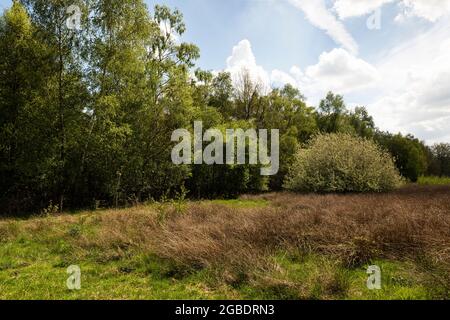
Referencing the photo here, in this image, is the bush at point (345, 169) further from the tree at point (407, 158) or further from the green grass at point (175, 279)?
the tree at point (407, 158)

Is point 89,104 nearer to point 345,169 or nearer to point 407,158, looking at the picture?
point 345,169

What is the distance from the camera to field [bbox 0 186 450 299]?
6035 mm

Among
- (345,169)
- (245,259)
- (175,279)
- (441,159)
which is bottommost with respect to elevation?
(175,279)

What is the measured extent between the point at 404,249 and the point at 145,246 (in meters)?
5.96

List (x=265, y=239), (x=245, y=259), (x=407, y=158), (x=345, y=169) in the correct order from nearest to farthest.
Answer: (x=245, y=259) → (x=265, y=239) → (x=345, y=169) → (x=407, y=158)

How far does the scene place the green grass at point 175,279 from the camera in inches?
228

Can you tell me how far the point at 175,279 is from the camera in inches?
279

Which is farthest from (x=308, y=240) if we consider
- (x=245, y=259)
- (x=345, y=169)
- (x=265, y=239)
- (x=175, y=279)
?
(x=345, y=169)

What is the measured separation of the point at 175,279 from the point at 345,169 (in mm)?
19635

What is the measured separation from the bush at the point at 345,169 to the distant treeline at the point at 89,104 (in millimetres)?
9228

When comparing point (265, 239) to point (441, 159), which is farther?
point (441, 159)

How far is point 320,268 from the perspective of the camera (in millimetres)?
6625

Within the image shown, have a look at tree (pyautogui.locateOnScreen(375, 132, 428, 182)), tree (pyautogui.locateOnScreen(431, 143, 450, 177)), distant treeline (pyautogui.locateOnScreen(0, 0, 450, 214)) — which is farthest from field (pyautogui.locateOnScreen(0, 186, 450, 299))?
tree (pyautogui.locateOnScreen(431, 143, 450, 177))
